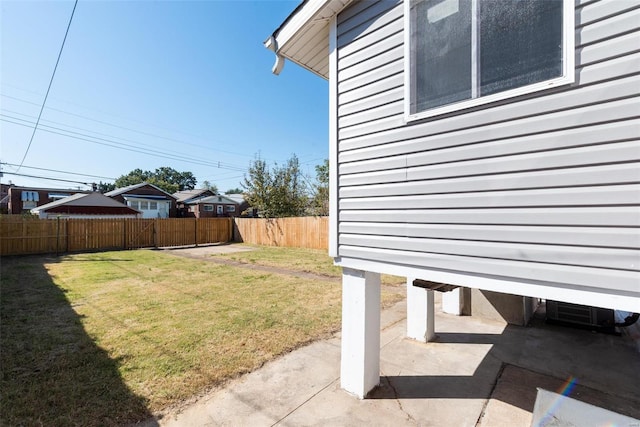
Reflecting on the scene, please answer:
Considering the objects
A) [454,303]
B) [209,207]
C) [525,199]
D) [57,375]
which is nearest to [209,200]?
[209,207]

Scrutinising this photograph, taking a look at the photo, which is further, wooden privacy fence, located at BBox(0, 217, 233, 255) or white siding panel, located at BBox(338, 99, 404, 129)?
wooden privacy fence, located at BBox(0, 217, 233, 255)

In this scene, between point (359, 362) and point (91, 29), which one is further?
point (91, 29)

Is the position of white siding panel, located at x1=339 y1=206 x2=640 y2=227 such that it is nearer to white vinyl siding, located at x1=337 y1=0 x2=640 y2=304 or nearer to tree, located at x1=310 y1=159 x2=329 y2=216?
white vinyl siding, located at x1=337 y1=0 x2=640 y2=304

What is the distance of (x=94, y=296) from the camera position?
6.11 m

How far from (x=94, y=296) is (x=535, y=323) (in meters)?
8.39

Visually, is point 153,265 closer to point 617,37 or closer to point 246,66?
point 246,66

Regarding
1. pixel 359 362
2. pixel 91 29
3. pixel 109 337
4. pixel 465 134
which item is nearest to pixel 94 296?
pixel 109 337

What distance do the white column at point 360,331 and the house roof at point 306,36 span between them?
95.7 inches

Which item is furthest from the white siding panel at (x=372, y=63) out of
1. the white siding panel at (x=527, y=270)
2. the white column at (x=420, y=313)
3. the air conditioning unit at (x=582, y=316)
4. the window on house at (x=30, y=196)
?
the window on house at (x=30, y=196)

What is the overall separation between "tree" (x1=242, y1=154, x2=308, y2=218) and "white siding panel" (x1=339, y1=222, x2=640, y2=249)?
17.5 meters

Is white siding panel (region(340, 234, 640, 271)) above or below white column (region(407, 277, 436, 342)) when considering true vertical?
above

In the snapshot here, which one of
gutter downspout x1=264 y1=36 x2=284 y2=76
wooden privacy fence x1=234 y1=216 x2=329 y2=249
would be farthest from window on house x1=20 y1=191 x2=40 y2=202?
gutter downspout x1=264 y1=36 x2=284 y2=76

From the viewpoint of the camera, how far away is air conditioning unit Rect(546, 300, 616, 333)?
3.95 m

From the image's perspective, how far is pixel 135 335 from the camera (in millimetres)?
4031
